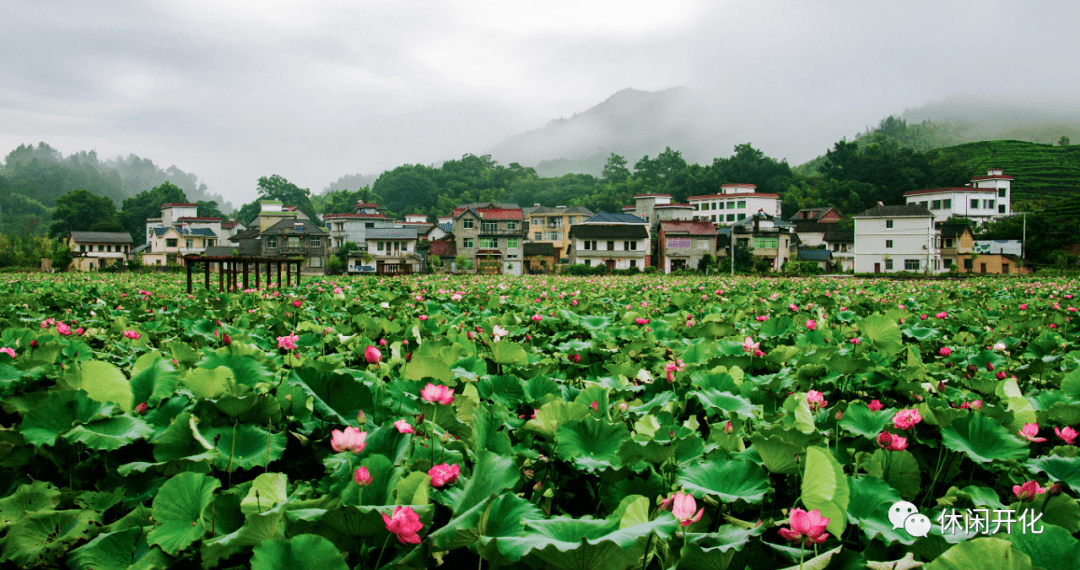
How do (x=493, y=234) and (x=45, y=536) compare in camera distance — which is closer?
(x=45, y=536)

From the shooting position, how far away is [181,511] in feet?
3.37

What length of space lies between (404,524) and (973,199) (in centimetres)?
7418

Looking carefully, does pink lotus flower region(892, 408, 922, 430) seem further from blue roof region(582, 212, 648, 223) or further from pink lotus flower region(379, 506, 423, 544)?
blue roof region(582, 212, 648, 223)

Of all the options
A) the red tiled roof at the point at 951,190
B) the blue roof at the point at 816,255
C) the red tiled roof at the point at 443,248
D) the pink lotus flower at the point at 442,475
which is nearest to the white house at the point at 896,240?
the blue roof at the point at 816,255

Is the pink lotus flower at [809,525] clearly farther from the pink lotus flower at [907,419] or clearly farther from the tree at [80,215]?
the tree at [80,215]

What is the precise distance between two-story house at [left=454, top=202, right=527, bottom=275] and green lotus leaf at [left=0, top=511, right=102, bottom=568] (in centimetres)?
4526

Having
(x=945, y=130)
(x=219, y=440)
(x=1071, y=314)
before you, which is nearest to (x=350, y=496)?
(x=219, y=440)

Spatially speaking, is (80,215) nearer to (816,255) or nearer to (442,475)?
(816,255)

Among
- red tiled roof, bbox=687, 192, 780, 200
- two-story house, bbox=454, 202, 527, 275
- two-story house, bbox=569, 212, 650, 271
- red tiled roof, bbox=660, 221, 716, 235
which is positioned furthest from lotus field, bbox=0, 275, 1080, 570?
red tiled roof, bbox=687, 192, 780, 200

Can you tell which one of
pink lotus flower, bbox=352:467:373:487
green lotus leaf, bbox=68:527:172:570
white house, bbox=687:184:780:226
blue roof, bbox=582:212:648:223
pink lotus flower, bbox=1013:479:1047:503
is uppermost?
white house, bbox=687:184:780:226

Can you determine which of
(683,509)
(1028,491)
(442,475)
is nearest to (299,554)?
(442,475)

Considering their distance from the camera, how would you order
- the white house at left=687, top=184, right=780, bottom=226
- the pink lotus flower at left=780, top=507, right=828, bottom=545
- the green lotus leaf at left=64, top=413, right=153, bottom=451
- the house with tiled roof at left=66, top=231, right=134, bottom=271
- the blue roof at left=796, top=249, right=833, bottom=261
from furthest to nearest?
the white house at left=687, top=184, right=780, bottom=226 → the house with tiled roof at left=66, top=231, right=134, bottom=271 → the blue roof at left=796, top=249, right=833, bottom=261 → the green lotus leaf at left=64, top=413, right=153, bottom=451 → the pink lotus flower at left=780, top=507, right=828, bottom=545

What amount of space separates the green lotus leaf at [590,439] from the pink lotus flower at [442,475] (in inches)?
12.5

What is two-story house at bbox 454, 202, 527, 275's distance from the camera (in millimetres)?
46750
